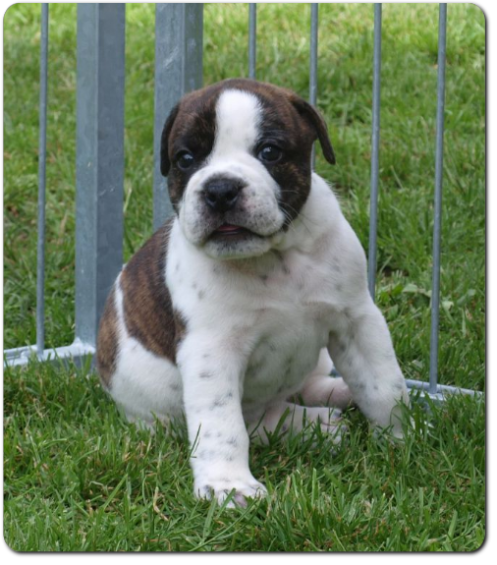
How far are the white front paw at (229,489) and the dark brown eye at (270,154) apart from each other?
1.17 meters

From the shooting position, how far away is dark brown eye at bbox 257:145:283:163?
3.80 metres

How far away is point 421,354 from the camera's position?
17.0 feet

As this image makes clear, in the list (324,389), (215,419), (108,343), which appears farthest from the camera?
(324,389)

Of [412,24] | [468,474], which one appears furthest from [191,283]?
[412,24]

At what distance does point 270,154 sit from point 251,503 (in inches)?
49.3

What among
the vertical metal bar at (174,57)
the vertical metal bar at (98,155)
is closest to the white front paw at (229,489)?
the vertical metal bar at (174,57)

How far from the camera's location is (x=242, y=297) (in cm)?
400

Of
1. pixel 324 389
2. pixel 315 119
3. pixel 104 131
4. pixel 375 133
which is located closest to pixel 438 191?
pixel 375 133

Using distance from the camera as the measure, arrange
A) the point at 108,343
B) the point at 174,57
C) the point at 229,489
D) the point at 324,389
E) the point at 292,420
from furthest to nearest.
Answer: the point at 174,57, the point at 324,389, the point at 108,343, the point at 292,420, the point at 229,489

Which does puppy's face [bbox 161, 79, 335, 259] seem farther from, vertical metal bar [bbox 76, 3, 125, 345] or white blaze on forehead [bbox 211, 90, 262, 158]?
vertical metal bar [bbox 76, 3, 125, 345]

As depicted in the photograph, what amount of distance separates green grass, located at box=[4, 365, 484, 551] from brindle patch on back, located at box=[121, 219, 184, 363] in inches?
14.7

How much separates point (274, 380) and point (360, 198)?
2.27 m

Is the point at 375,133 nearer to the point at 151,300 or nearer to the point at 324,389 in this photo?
the point at 324,389
